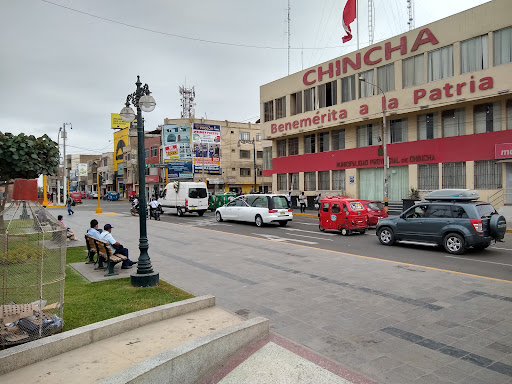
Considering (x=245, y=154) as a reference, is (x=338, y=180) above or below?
below

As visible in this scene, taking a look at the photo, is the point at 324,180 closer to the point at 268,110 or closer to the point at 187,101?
the point at 268,110

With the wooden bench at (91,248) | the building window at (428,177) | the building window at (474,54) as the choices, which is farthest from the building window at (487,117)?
the wooden bench at (91,248)

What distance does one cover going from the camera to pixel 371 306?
6.96 m

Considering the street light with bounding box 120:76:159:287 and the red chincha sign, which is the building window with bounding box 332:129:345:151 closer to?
the red chincha sign

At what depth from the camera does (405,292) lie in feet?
25.7

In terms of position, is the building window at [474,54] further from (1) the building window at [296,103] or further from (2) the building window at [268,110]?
(2) the building window at [268,110]

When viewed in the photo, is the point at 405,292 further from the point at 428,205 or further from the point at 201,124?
the point at 201,124

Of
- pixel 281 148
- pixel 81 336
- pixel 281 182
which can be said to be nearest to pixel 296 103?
pixel 281 148

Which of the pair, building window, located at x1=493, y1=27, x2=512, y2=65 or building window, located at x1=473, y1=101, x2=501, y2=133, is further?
building window, located at x1=473, y1=101, x2=501, y2=133

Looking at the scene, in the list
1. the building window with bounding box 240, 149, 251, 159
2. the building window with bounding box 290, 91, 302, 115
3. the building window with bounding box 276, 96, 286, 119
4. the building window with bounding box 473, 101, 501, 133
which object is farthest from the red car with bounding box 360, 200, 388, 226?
the building window with bounding box 240, 149, 251, 159

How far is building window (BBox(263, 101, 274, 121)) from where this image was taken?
1547 inches

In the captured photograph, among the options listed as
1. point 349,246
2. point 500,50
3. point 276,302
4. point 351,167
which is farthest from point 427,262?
point 351,167

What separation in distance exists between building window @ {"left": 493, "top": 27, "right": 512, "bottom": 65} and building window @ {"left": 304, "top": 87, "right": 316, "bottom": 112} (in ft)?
49.2

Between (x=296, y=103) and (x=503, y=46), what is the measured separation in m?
18.0
